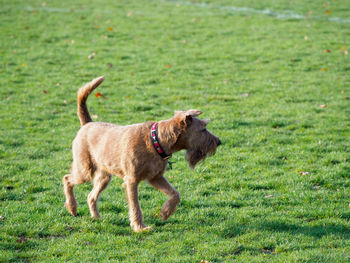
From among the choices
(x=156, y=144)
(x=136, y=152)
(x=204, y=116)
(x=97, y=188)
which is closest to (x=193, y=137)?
(x=156, y=144)

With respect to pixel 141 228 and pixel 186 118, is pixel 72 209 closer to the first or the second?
pixel 141 228

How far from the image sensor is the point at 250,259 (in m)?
5.09

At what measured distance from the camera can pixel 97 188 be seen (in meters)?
6.52

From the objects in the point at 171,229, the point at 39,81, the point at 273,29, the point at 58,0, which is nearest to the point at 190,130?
the point at 171,229

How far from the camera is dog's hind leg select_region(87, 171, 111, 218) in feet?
21.0

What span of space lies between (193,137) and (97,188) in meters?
1.76

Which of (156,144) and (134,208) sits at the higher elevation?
(156,144)

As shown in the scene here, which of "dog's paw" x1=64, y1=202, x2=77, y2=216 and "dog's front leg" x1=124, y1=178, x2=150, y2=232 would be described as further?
"dog's paw" x1=64, y1=202, x2=77, y2=216

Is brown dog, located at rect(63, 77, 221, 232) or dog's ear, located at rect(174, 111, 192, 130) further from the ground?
dog's ear, located at rect(174, 111, 192, 130)

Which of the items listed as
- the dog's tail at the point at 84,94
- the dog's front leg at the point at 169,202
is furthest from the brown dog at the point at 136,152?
the dog's tail at the point at 84,94

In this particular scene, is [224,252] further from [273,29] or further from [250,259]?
[273,29]

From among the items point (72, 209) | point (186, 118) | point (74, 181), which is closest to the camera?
point (186, 118)

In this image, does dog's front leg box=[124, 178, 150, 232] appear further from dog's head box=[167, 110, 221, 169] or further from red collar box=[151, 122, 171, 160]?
dog's head box=[167, 110, 221, 169]

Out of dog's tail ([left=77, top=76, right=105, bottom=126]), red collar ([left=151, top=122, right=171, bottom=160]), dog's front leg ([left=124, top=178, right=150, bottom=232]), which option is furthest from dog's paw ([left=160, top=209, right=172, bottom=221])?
dog's tail ([left=77, top=76, right=105, bottom=126])
